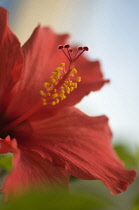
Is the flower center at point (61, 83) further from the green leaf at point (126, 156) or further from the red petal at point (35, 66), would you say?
the green leaf at point (126, 156)

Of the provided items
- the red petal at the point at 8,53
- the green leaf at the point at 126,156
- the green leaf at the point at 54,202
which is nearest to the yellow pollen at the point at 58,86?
the red petal at the point at 8,53

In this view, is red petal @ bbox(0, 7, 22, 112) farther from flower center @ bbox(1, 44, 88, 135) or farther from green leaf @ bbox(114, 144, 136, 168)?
green leaf @ bbox(114, 144, 136, 168)

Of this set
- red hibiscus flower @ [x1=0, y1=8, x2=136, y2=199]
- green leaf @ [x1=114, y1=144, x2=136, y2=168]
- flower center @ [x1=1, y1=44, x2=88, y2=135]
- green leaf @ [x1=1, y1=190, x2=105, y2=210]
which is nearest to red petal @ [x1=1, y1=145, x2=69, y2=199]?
red hibiscus flower @ [x1=0, y1=8, x2=136, y2=199]

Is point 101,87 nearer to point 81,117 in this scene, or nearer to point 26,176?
point 81,117

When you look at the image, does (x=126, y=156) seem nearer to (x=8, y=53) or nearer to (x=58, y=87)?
(x=58, y=87)

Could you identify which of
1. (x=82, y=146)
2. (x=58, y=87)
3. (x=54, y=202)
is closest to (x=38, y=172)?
(x=82, y=146)

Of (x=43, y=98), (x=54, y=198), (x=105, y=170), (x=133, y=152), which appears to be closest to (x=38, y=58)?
(x=43, y=98)
